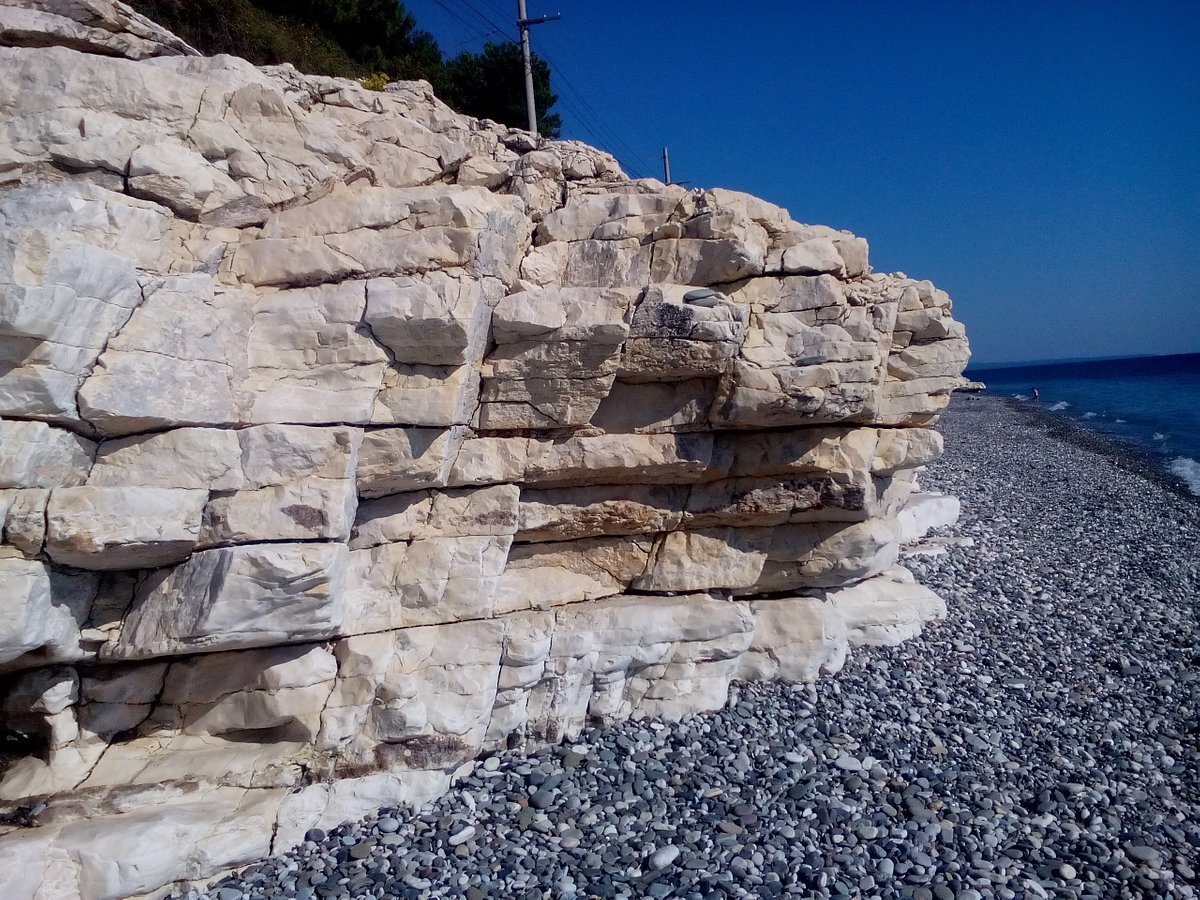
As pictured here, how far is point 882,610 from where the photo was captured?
11.3 metres

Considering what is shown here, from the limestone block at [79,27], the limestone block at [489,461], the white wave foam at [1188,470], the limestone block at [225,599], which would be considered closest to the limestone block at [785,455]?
the limestone block at [489,461]

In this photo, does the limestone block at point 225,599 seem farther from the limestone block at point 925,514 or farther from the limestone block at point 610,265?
the limestone block at point 925,514

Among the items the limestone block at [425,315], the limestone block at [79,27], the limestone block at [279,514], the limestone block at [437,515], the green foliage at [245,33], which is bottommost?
the limestone block at [437,515]

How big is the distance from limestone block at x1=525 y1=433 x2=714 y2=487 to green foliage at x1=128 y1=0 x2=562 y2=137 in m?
15.9

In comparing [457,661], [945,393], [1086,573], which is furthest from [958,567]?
[457,661]

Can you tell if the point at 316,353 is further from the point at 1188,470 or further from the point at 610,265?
the point at 1188,470

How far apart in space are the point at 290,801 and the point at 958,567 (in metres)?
13.4

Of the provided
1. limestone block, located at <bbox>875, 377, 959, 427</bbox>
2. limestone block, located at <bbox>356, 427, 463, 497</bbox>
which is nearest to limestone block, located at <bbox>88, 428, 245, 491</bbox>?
limestone block, located at <bbox>356, 427, 463, 497</bbox>

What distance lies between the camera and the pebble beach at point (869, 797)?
21.5 ft

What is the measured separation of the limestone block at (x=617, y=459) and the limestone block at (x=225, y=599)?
90.8 inches

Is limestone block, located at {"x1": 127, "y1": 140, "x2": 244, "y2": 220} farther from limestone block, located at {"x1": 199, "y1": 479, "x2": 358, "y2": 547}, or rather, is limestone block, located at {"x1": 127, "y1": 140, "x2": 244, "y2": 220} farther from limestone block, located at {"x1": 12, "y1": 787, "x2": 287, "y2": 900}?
limestone block, located at {"x1": 12, "y1": 787, "x2": 287, "y2": 900}

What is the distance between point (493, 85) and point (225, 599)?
21103mm

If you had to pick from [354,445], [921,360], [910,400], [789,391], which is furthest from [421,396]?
[921,360]

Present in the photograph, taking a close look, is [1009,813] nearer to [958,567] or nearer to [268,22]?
[958,567]
